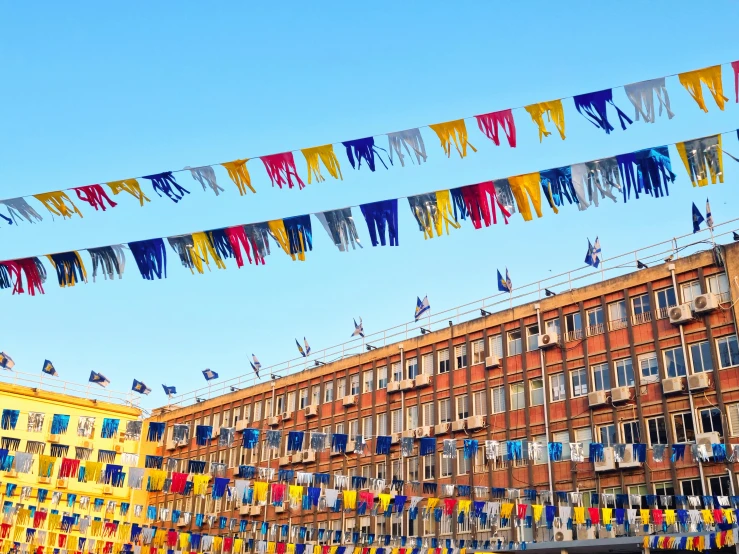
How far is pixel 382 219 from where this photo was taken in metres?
16.3

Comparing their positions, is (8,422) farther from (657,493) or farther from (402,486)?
(657,493)

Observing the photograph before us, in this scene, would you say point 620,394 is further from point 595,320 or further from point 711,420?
point 595,320

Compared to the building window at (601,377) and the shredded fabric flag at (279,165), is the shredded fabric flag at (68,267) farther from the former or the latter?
the building window at (601,377)

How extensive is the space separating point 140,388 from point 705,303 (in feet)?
114

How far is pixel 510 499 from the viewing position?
34938 mm

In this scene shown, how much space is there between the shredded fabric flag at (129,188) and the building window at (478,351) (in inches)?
1014

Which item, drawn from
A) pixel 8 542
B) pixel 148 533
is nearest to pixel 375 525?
pixel 148 533

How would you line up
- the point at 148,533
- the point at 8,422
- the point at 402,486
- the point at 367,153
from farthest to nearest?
the point at 148,533
the point at 402,486
the point at 8,422
the point at 367,153

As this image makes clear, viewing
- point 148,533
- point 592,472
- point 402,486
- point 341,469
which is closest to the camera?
point 592,472

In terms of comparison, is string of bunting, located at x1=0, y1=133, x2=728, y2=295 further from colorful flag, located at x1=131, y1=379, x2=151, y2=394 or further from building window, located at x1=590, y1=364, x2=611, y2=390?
colorful flag, located at x1=131, y1=379, x2=151, y2=394

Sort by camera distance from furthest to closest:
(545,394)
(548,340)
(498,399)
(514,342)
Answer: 1. (514,342)
2. (498,399)
3. (548,340)
4. (545,394)

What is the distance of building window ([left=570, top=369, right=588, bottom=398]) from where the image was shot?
114 feet

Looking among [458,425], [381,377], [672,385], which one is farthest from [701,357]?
[381,377]

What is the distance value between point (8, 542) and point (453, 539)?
2283 centimetres
